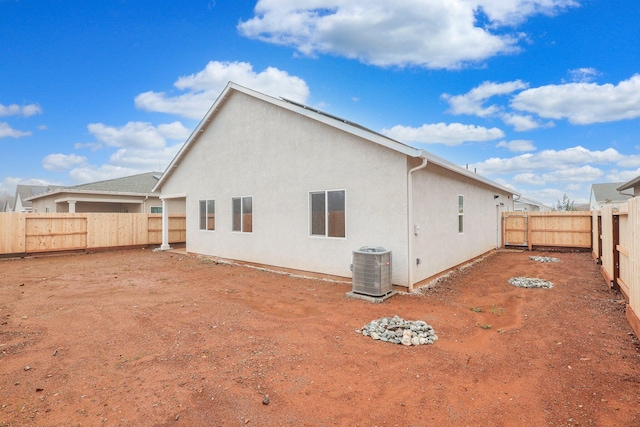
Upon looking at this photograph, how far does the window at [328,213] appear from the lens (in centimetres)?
798

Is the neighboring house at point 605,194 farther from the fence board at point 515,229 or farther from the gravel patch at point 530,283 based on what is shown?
the gravel patch at point 530,283

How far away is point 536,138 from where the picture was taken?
18453 millimetres

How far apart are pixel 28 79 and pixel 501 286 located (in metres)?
21.4

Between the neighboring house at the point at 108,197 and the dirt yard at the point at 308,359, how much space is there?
12181mm

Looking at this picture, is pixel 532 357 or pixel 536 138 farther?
pixel 536 138

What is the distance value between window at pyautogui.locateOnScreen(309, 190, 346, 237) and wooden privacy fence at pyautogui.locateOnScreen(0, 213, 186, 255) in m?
11.3

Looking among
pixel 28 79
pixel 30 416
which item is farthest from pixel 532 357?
pixel 28 79

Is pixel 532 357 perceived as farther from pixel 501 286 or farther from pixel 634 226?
pixel 501 286

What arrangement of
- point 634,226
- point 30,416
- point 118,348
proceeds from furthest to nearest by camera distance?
point 634,226 < point 118,348 < point 30,416

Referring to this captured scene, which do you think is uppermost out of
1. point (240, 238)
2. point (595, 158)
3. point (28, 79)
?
point (28, 79)

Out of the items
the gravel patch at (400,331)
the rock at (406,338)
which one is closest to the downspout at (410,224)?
the gravel patch at (400,331)

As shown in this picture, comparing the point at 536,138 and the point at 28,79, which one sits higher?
the point at 28,79

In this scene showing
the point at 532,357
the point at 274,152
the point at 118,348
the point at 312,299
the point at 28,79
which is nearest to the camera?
the point at 532,357

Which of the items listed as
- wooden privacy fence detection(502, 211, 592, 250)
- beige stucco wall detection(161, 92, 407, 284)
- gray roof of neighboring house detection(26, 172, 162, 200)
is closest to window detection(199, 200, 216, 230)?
beige stucco wall detection(161, 92, 407, 284)
